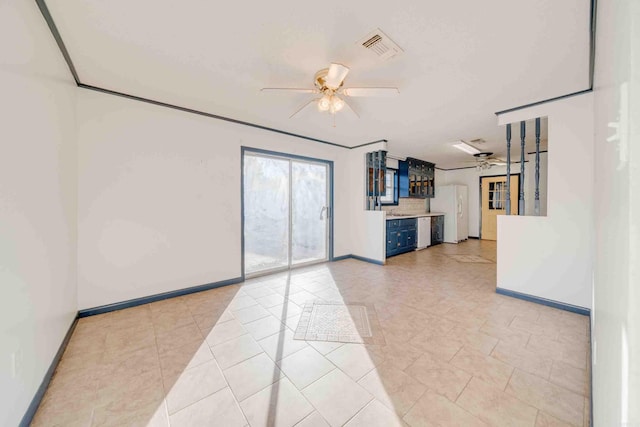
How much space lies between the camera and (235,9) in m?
1.63

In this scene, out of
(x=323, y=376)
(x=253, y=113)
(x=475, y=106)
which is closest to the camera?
(x=323, y=376)

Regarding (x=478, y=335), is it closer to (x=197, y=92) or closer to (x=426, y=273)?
(x=426, y=273)

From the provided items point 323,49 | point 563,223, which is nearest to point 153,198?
point 323,49

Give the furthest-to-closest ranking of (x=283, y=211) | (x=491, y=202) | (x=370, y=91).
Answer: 1. (x=491, y=202)
2. (x=283, y=211)
3. (x=370, y=91)

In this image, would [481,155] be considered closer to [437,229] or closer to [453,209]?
[453,209]

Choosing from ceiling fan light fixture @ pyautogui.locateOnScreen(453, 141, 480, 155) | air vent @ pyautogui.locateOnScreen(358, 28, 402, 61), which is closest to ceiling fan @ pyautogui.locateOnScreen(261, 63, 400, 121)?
air vent @ pyautogui.locateOnScreen(358, 28, 402, 61)

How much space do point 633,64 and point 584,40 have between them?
2.31 m

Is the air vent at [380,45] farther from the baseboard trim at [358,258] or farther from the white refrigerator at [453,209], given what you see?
the white refrigerator at [453,209]

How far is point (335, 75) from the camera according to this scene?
6.61 feet

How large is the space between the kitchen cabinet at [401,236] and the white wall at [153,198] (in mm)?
3354

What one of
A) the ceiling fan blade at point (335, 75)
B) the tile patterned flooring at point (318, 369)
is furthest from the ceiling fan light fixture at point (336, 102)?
the tile patterned flooring at point (318, 369)

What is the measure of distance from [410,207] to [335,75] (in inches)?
242

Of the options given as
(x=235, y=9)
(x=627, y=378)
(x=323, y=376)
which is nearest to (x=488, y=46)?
(x=235, y=9)

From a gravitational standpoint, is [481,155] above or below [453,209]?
above
